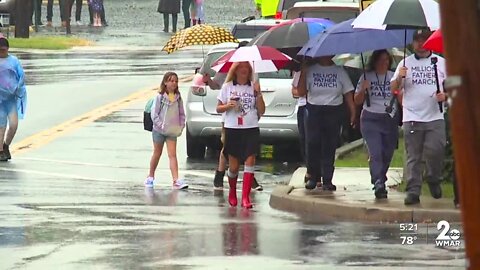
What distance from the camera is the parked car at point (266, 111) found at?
56.5ft

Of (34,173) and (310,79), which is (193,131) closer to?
(34,173)

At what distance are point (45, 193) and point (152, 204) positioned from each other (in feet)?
4.60

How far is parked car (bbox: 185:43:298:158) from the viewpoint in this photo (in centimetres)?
1723

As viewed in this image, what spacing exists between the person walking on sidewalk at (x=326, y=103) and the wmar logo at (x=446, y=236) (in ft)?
7.88

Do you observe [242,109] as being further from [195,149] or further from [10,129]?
[10,129]

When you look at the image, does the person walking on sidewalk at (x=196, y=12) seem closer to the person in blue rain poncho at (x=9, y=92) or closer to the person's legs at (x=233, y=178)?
the person in blue rain poncho at (x=9, y=92)

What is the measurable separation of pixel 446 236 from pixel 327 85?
3162 mm

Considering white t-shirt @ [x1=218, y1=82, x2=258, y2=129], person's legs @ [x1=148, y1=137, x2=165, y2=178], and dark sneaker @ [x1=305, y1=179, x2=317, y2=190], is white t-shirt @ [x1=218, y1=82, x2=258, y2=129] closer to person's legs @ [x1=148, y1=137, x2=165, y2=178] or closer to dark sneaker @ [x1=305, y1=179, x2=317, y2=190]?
dark sneaker @ [x1=305, y1=179, x2=317, y2=190]

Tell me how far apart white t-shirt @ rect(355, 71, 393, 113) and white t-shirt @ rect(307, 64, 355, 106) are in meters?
0.58

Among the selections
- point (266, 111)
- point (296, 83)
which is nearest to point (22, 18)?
point (266, 111)

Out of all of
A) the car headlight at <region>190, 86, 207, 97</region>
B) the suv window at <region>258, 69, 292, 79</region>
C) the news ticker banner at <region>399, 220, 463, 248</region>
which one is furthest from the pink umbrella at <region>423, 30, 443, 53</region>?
the car headlight at <region>190, 86, 207, 97</region>

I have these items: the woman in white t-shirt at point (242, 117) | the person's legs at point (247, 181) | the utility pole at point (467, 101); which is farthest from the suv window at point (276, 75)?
the utility pole at point (467, 101)

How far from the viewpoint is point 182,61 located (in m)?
32.0

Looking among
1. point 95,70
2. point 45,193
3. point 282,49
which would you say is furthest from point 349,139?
point 95,70
